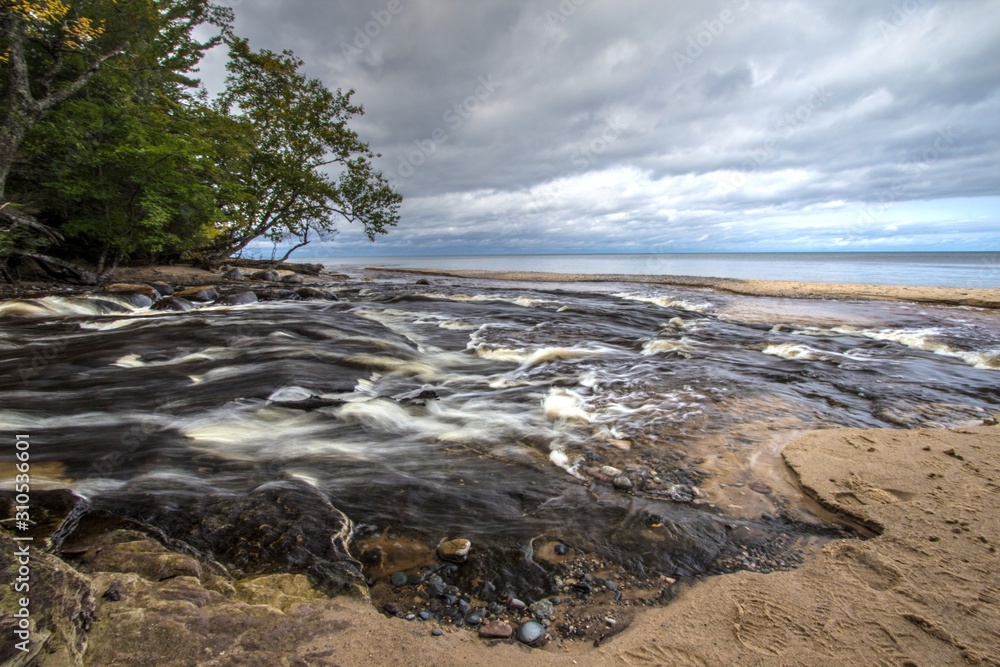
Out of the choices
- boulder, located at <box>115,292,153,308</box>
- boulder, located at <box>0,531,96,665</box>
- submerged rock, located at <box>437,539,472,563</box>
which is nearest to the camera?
boulder, located at <box>0,531,96,665</box>

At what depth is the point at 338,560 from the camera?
2877 millimetres

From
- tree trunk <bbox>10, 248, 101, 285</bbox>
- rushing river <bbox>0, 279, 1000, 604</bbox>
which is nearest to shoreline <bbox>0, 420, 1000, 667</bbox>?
rushing river <bbox>0, 279, 1000, 604</bbox>

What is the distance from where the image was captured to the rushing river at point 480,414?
3430mm

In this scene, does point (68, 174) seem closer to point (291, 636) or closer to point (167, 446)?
point (167, 446)

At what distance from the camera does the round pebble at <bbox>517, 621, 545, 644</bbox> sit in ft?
7.52

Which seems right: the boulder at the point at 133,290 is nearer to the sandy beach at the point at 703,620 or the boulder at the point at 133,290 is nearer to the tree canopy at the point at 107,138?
the tree canopy at the point at 107,138

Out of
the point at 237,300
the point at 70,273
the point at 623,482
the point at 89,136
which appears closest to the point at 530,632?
the point at 623,482

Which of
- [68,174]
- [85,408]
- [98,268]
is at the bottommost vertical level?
[85,408]

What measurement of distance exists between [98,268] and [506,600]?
2111 centimetres

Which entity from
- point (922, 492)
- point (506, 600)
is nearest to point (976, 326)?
point (922, 492)

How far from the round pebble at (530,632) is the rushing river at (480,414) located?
1.27ft

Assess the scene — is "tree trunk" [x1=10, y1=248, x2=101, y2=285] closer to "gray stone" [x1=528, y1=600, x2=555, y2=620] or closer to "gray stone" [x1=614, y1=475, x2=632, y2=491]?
"gray stone" [x1=614, y1=475, x2=632, y2=491]

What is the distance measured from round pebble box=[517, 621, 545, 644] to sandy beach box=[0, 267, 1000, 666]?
0.16 feet

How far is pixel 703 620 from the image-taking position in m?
2.41
